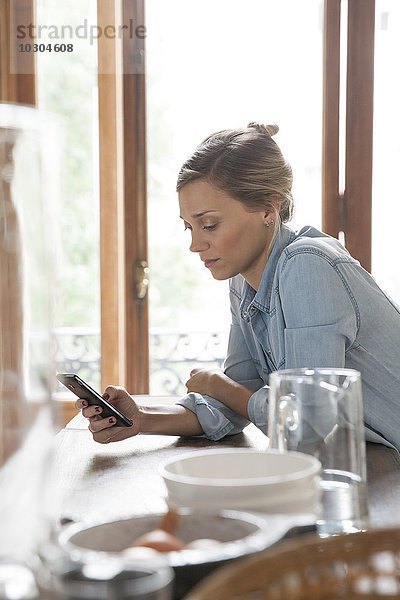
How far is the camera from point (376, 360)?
1.41 meters

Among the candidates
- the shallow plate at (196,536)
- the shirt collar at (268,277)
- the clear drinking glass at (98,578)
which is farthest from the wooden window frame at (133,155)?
the clear drinking glass at (98,578)

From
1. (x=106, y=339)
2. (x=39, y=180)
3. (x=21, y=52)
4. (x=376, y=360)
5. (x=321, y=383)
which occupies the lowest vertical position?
(x=106, y=339)

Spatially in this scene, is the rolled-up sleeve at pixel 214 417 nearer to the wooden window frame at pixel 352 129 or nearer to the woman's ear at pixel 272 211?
the woman's ear at pixel 272 211

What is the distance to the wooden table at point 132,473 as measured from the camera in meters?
0.92

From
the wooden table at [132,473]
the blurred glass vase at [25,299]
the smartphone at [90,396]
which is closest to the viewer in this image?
the blurred glass vase at [25,299]

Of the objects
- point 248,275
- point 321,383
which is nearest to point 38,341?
point 321,383

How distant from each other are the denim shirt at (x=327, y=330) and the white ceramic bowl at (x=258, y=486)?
0.57 m

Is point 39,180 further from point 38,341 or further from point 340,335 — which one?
point 340,335

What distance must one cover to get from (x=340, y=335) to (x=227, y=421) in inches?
10.8

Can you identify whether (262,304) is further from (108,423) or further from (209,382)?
(108,423)

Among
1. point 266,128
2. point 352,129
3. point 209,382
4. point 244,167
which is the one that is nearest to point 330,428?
point 209,382

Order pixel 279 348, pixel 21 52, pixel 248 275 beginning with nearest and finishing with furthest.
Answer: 1. pixel 279 348
2. pixel 248 275
3. pixel 21 52

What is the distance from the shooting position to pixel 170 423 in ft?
4.60

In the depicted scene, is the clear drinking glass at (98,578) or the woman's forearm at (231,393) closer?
the clear drinking glass at (98,578)
